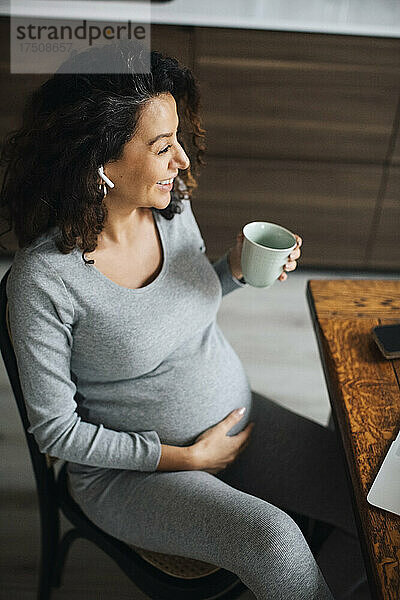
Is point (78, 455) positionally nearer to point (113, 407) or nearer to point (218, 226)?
point (113, 407)

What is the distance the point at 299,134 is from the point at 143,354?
54.8 inches

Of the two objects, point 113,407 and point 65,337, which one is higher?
point 65,337

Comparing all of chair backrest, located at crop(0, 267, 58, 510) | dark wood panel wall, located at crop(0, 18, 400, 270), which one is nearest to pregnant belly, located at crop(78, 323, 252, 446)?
chair backrest, located at crop(0, 267, 58, 510)

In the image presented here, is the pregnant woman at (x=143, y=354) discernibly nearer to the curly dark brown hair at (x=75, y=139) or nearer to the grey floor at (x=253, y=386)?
the curly dark brown hair at (x=75, y=139)

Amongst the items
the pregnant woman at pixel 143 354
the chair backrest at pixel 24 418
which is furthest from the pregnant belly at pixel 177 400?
the chair backrest at pixel 24 418

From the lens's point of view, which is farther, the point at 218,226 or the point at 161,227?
the point at 218,226

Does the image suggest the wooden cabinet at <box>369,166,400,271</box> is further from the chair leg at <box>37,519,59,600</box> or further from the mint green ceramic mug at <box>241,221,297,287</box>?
the chair leg at <box>37,519,59,600</box>

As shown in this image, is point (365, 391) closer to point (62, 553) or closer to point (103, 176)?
point (103, 176)

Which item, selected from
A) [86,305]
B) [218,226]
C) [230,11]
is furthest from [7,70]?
[86,305]

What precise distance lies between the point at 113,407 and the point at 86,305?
0.67ft

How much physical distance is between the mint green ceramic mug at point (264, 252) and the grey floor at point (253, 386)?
682 mm

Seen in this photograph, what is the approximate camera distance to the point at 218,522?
3.12 feet

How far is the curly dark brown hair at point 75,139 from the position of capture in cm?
91

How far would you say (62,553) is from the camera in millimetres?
1331
